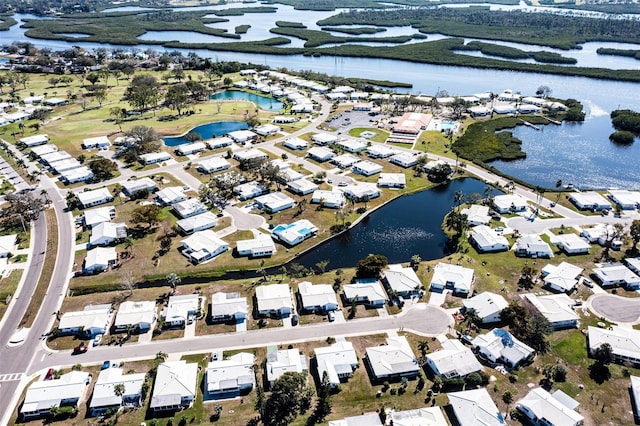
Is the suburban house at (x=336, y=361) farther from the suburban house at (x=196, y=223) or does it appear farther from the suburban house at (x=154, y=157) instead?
the suburban house at (x=154, y=157)

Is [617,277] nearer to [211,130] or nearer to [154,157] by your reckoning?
[154,157]

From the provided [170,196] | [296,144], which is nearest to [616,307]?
[296,144]

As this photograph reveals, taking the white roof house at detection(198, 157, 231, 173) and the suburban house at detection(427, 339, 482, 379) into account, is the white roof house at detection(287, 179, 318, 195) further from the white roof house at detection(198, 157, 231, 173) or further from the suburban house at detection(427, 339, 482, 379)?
the suburban house at detection(427, 339, 482, 379)

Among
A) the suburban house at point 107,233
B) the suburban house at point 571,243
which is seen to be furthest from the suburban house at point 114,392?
the suburban house at point 571,243

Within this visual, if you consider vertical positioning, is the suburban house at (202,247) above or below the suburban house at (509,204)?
below

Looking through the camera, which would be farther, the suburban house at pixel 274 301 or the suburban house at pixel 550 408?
the suburban house at pixel 274 301

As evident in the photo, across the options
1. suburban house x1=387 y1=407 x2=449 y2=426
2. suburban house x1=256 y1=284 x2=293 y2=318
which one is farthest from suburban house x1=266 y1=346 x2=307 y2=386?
suburban house x1=387 y1=407 x2=449 y2=426

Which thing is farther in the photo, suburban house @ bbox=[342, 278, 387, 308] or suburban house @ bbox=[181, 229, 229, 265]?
suburban house @ bbox=[181, 229, 229, 265]
